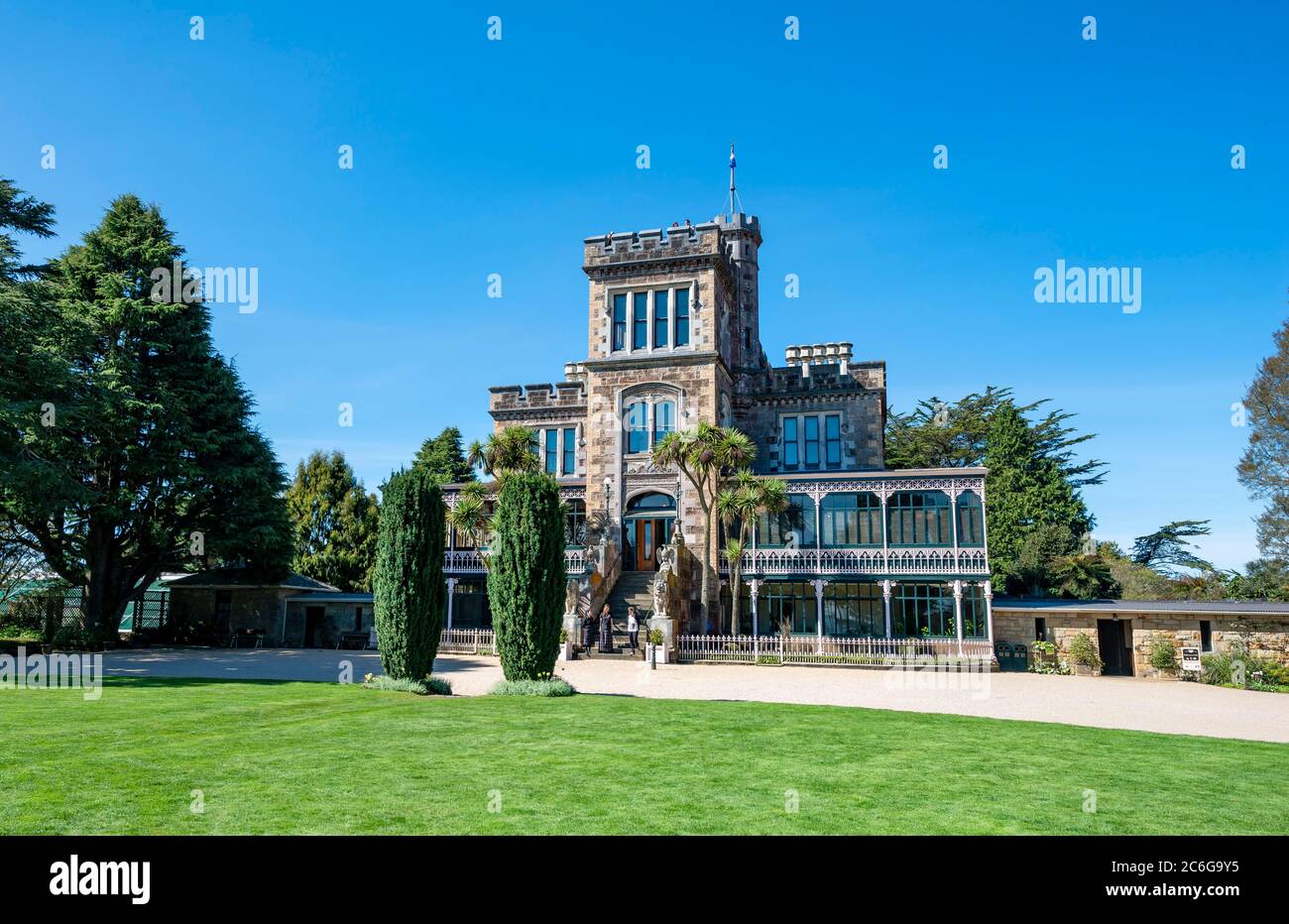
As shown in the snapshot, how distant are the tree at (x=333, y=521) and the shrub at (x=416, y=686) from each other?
29.6 m

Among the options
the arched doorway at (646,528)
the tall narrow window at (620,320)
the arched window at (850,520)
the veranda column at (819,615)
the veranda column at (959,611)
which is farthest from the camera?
the tall narrow window at (620,320)

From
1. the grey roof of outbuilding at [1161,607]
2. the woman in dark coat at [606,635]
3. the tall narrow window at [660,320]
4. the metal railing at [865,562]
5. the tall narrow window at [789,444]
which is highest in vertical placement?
the tall narrow window at [660,320]

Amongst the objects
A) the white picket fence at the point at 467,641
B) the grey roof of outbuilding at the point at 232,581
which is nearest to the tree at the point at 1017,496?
the white picket fence at the point at 467,641

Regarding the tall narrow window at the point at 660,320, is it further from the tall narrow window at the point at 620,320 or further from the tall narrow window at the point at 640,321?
the tall narrow window at the point at 620,320

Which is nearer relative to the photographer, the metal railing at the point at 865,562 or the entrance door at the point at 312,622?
the metal railing at the point at 865,562

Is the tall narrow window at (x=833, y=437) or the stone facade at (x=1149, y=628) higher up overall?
the tall narrow window at (x=833, y=437)

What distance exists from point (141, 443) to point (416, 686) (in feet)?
63.3

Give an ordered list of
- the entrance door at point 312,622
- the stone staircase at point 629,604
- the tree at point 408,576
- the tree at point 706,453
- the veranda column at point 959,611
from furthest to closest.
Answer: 1. the entrance door at point 312,622
2. the tree at point 706,453
3. the veranda column at point 959,611
4. the stone staircase at point 629,604
5. the tree at point 408,576

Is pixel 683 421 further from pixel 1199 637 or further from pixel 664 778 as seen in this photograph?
pixel 664 778

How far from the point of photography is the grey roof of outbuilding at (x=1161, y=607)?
25.7 m

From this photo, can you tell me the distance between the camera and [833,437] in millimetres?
38375

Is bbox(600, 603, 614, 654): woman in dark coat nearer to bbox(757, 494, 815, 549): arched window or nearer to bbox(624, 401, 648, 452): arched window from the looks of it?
bbox(757, 494, 815, 549): arched window

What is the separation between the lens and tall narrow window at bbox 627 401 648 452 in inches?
1400
